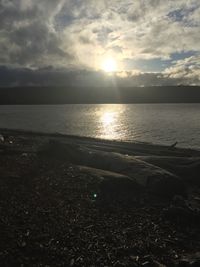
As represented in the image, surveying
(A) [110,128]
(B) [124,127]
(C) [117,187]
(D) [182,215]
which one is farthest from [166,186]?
(B) [124,127]

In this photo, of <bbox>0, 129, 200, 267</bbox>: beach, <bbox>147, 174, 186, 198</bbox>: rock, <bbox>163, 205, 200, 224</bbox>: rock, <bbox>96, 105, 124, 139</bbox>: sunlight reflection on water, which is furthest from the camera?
<bbox>96, 105, 124, 139</bbox>: sunlight reflection on water

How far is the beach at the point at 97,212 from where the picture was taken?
1019cm

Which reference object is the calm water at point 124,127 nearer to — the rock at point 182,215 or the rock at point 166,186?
the rock at point 166,186

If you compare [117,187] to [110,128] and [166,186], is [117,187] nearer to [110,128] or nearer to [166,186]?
[166,186]

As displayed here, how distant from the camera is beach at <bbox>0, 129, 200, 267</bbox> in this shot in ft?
33.4

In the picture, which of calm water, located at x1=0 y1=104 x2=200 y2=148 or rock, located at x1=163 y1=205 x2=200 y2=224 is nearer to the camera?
rock, located at x1=163 y1=205 x2=200 y2=224

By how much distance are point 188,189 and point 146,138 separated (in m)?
35.1

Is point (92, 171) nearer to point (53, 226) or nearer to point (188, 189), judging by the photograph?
point (188, 189)

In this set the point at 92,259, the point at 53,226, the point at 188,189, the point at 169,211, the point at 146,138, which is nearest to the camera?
the point at 92,259

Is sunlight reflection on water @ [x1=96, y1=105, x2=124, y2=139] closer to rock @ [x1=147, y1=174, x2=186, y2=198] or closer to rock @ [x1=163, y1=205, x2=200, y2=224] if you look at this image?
rock @ [x1=147, y1=174, x2=186, y2=198]

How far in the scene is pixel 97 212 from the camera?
13.4m

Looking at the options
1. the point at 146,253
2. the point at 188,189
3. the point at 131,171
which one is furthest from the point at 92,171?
the point at 146,253

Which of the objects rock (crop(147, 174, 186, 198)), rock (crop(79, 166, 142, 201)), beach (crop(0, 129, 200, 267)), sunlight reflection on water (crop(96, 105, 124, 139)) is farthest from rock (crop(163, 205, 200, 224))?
sunlight reflection on water (crop(96, 105, 124, 139))

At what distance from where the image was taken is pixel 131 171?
709 inches
